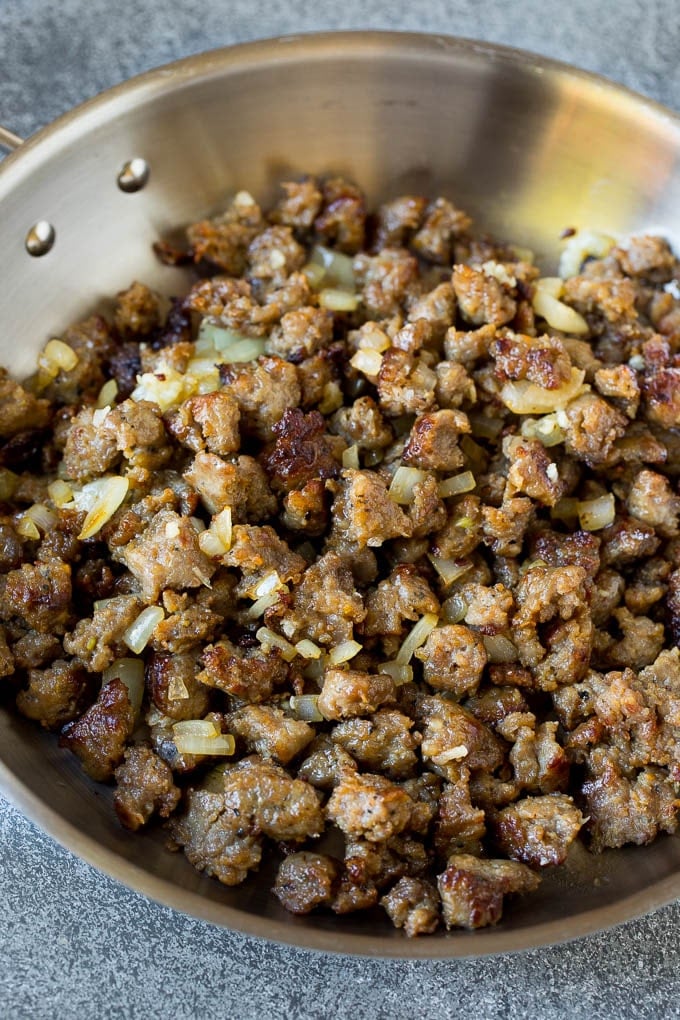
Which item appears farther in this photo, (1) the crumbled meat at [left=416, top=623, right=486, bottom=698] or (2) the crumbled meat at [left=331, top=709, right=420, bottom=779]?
(1) the crumbled meat at [left=416, top=623, right=486, bottom=698]

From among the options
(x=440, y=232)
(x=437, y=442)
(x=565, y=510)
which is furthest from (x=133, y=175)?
(x=565, y=510)

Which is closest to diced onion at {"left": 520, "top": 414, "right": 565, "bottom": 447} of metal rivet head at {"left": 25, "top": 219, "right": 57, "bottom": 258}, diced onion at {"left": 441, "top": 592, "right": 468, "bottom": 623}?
diced onion at {"left": 441, "top": 592, "right": 468, "bottom": 623}

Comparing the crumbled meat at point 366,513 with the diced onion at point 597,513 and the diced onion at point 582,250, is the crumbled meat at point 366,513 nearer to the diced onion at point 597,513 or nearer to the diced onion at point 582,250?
the diced onion at point 597,513

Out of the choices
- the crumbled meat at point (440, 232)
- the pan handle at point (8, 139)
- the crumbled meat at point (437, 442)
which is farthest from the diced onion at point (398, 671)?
the pan handle at point (8, 139)

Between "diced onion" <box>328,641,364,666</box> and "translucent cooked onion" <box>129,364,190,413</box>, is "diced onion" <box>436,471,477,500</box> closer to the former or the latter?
"diced onion" <box>328,641,364,666</box>

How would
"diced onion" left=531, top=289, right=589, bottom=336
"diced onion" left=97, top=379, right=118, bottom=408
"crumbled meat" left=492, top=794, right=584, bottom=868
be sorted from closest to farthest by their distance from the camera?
"crumbled meat" left=492, top=794, right=584, bottom=868 → "diced onion" left=97, top=379, right=118, bottom=408 → "diced onion" left=531, top=289, right=589, bottom=336

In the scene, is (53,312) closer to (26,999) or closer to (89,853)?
(89,853)

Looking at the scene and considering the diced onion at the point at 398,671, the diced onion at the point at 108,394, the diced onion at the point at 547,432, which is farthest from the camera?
the diced onion at the point at 108,394
